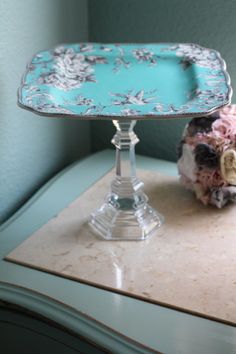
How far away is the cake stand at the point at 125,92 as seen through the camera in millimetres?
745

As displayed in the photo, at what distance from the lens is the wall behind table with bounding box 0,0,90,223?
0.93m

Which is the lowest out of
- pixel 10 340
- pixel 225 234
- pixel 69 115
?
pixel 10 340

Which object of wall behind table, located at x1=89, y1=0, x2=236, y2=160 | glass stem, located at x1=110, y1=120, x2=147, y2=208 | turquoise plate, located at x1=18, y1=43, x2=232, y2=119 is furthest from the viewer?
wall behind table, located at x1=89, y1=0, x2=236, y2=160

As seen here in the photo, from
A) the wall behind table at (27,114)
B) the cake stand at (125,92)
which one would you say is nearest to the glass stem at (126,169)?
the cake stand at (125,92)

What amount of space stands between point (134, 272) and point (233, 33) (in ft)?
1.60

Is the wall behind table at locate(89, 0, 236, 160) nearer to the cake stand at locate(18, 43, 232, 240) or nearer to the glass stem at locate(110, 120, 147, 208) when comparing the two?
the cake stand at locate(18, 43, 232, 240)

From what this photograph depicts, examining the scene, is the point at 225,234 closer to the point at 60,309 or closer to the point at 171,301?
the point at 171,301

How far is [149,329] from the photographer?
0.69 meters

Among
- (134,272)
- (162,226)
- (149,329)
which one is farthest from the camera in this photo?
(162,226)

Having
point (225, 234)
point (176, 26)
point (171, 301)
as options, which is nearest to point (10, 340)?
point (171, 301)

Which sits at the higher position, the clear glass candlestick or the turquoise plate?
the turquoise plate

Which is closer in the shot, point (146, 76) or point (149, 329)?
point (149, 329)

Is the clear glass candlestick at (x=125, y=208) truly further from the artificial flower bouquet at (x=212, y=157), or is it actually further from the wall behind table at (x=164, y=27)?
the wall behind table at (x=164, y=27)

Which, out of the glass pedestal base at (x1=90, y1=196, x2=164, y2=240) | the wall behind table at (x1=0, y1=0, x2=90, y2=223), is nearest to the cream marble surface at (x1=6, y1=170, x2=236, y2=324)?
the glass pedestal base at (x1=90, y1=196, x2=164, y2=240)
